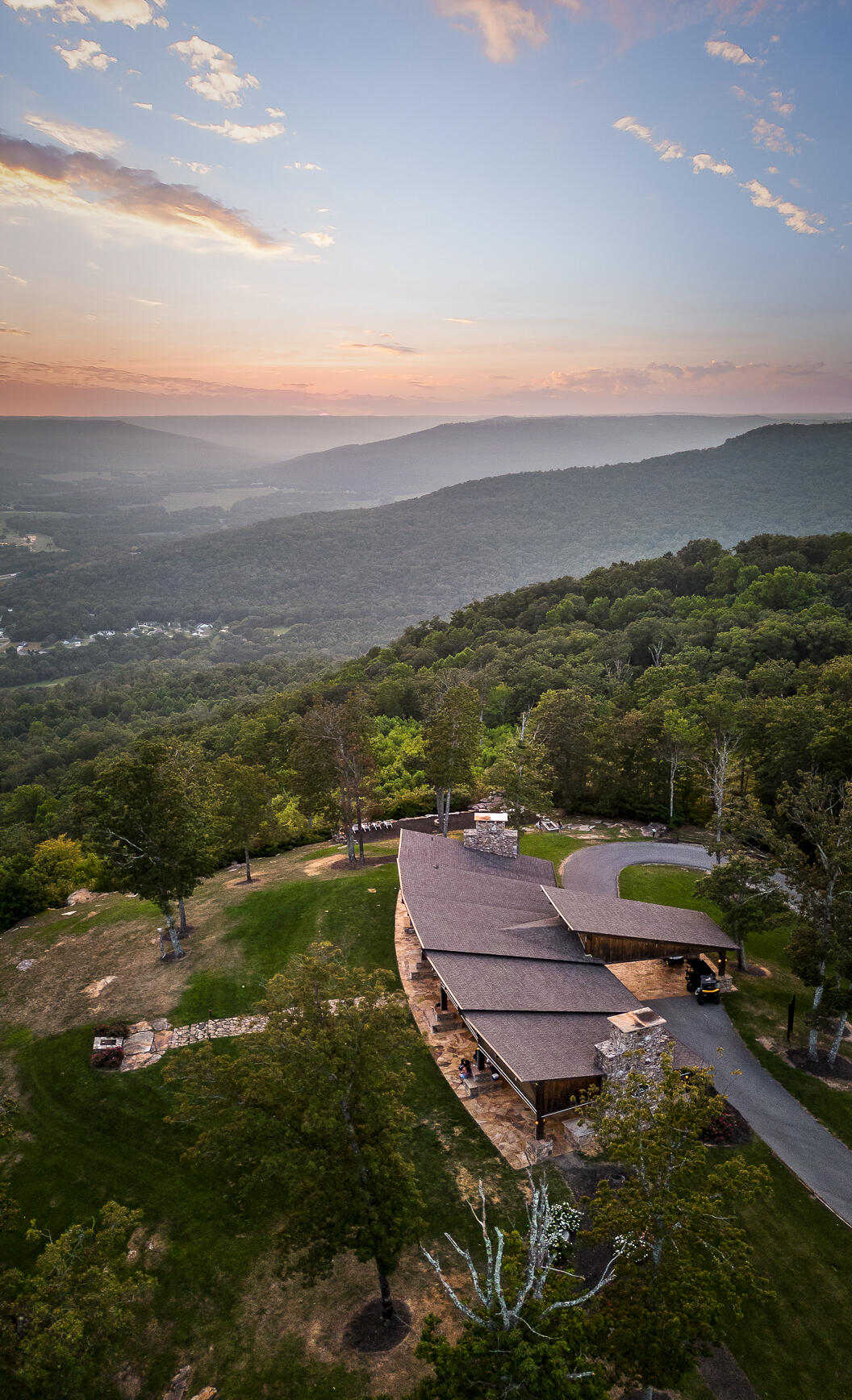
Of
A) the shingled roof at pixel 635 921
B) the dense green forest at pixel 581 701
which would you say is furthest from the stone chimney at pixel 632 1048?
the dense green forest at pixel 581 701

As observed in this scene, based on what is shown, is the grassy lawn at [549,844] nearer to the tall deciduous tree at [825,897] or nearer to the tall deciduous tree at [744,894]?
the tall deciduous tree at [744,894]

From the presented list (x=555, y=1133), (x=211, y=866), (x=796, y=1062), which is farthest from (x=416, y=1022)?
(x=796, y=1062)

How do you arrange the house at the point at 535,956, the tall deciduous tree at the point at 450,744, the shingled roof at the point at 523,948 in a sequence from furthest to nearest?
the tall deciduous tree at the point at 450,744, the shingled roof at the point at 523,948, the house at the point at 535,956

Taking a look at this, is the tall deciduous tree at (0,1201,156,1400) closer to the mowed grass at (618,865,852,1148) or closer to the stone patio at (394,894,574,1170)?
the stone patio at (394,894,574,1170)

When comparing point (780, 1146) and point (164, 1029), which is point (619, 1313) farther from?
point (164, 1029)

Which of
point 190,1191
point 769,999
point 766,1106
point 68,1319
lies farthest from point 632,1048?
point 68,1319

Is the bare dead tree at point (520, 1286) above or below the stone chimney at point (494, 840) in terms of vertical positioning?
above

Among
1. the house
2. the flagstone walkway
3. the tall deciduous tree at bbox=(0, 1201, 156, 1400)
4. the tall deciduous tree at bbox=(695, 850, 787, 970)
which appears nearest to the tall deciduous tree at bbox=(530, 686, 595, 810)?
the house

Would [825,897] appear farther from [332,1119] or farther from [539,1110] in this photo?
[332,1119]
